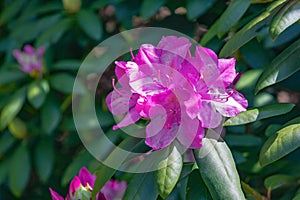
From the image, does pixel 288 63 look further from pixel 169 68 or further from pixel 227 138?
pixel 227 138

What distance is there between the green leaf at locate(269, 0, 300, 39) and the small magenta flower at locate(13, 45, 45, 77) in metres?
1.08

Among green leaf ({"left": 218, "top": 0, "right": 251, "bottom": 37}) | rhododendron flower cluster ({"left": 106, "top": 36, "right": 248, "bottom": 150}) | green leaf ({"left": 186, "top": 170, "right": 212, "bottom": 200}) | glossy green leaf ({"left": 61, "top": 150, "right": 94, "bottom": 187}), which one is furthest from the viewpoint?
glossy green leaf ({"left": 61, "top": 150, "right": 94, "bottom": 187})

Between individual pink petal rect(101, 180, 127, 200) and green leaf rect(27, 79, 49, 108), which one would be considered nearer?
individual pink petal rect(101, 180, 127, 200)

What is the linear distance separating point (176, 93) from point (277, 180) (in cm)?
66

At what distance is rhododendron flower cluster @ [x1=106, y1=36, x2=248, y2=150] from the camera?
0.98 m

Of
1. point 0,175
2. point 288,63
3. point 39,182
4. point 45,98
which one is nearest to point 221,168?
point 288,63

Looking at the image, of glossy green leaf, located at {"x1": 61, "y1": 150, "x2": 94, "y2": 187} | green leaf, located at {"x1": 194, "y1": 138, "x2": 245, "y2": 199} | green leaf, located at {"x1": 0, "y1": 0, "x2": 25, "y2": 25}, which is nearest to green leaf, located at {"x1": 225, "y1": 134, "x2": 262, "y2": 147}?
glossy green leaf, located at {"x1": 61, "y1": 150, "x2": 94, "y2": 187}

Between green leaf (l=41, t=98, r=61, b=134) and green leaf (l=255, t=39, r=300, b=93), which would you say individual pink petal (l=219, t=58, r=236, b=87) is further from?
green leaf (l=41, t=98, r=61, b=134)

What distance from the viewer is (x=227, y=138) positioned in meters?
1.64

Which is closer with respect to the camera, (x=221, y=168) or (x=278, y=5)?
(x=221, y=168)

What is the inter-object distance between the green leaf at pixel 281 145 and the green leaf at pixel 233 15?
290 mm

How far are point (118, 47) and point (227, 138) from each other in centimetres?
43

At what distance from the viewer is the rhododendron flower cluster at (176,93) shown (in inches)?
38.4

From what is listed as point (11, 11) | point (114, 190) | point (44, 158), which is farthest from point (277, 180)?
point (11, 11)
